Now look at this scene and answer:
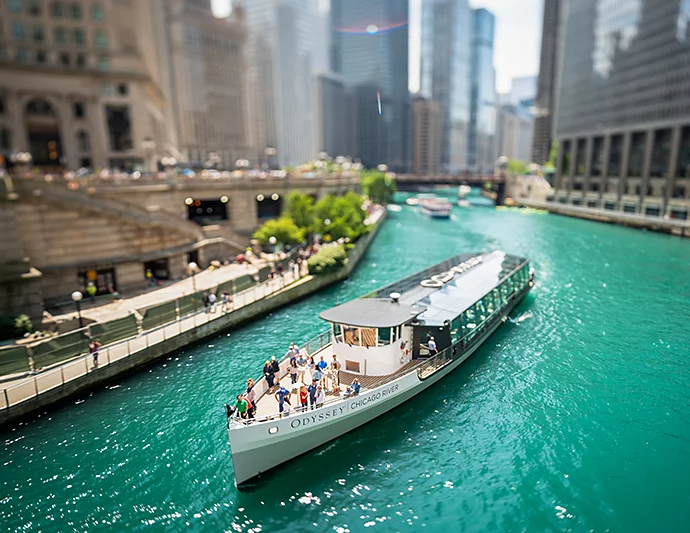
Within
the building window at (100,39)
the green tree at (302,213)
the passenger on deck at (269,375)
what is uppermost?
the building window at (100,39)

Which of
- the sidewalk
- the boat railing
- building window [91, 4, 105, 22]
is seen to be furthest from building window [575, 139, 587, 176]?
building window [91, 4, 105, 22]

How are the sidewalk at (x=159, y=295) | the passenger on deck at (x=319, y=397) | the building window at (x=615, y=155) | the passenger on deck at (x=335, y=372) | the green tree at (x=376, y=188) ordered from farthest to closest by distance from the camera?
the green tree at (x=376, y=188)
the building window at (x=615, y=155)
the sidewalk at (x=159, y=295)
the passenger on deck at (x=335, y=372)
the passenger on deck at (x=319, y=397)

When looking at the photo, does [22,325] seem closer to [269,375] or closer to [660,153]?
[269,375]

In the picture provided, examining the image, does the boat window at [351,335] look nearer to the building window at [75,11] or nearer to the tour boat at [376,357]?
the tour boat at [376,357]

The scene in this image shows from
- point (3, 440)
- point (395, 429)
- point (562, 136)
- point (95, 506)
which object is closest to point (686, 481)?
point (395, 429)

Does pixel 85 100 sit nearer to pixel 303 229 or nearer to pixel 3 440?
pixel 303 229

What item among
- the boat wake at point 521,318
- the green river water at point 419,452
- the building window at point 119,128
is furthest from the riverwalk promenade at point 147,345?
the building window at point 119,128

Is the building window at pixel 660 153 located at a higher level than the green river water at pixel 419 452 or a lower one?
higher

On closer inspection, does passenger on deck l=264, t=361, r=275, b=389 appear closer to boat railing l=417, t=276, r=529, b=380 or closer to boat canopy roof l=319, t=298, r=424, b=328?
boat canopy roof l=319, t=298, r=424, b=328
